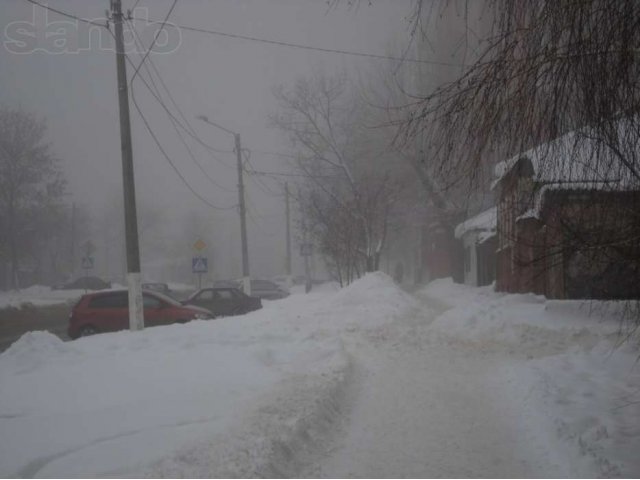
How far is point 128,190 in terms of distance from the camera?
12.5 m

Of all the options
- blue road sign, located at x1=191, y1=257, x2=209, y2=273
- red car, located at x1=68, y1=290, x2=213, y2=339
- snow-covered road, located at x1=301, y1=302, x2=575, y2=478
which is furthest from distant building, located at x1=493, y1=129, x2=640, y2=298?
blue road sign, located at x1=191, y1=257, x2=209, y2=273

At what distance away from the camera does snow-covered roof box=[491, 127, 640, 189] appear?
4.80m

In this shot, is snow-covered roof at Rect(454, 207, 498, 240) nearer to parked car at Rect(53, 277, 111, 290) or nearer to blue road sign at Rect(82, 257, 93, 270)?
blue road sign at Rect(82, 257, 93, 270)

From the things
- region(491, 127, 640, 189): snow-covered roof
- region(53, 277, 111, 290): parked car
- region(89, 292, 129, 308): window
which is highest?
region(491, 127, 640, 189): snow-covered roof

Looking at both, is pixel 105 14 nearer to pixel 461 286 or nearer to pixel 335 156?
pixel 335 156

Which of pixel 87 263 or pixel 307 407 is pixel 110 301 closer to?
pixel 307 407

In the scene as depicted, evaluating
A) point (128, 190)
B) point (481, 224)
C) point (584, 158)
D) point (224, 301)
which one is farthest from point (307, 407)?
point (481, 224)

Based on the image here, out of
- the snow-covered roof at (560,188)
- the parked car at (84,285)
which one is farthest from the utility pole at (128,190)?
the parked car at (84,285)

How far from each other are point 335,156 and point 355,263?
736 centimetres

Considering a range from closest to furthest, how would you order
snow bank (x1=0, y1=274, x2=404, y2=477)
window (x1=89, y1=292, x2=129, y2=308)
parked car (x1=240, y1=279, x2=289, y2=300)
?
snow bank (x1=0, y1=274, x2=404, y2=477) → window (x1=89, y1=292, x2=129, y2=308) → parked car (x1=240, y1=279, x2=289, y2=300)

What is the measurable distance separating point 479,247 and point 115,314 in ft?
64.5

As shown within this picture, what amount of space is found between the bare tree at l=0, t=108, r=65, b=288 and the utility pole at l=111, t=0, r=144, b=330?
19.6 m

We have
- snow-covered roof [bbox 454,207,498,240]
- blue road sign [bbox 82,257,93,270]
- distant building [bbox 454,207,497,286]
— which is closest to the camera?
snow-covered roof [bbox 454,207,498,240]

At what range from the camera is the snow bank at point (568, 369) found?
5.25 metres
